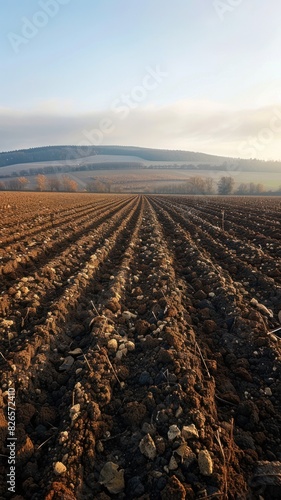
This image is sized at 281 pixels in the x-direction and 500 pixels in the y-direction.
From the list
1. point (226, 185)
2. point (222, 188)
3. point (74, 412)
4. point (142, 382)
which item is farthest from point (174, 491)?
point (222, 188)

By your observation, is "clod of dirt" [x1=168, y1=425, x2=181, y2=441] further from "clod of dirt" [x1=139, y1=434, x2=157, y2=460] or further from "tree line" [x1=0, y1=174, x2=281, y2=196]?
"tree line" [x1=0, y1=174, x2=281, y2=196]

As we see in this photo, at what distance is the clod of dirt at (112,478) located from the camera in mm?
2553

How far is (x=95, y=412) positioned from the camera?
3.21m

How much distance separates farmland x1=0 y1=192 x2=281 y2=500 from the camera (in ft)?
8.53

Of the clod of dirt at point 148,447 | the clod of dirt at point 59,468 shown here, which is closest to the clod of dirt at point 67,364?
the clod of dirt at point 59,468

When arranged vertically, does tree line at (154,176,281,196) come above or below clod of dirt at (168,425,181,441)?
above

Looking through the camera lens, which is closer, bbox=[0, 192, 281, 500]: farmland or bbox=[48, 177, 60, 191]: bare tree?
bbox=[0, 192, 281, 500]: farmland

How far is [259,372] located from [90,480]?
2602 mm

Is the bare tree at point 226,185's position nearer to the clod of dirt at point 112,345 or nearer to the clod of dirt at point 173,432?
the clod of dirt at point 112,345

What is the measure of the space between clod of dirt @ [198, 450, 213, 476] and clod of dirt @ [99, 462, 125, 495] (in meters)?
0.72

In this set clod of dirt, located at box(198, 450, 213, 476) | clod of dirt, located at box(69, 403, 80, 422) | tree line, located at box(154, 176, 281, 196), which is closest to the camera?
clod of dirt, located at box(198, 450, 213, 476)

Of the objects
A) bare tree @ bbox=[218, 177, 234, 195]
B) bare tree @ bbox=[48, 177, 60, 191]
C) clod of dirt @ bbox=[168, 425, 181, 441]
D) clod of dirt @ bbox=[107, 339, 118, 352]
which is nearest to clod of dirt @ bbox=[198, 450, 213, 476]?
clod of dirt @ bbox=[168, 425, 181, 441]

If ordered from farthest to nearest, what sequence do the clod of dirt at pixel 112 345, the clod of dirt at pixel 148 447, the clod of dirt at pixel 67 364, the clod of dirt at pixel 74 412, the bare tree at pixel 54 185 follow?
the bare tree at pixel 54 185 → the clod of dirt at pixel 112 345 → the clod of dirt at pixel 67 364 → the clod of dirt at pixel 74 412 → the clod of dirt at pixel 148 447

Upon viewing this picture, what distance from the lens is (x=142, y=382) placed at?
3779 mm
